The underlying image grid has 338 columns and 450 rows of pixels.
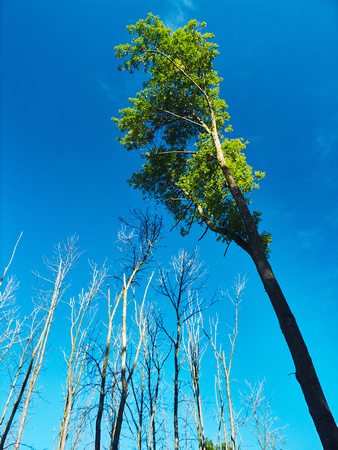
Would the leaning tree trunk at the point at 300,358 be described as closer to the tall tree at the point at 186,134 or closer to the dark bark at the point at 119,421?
the tall tree at the point at 186,134

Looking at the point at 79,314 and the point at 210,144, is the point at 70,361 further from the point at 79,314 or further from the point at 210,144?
the point at 210,144

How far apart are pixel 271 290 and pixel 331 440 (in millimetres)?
1916

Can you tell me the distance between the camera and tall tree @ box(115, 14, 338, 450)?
22.0 feet

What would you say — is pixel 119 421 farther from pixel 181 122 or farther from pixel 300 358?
pixel 181 122

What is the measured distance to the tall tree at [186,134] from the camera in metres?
6.71

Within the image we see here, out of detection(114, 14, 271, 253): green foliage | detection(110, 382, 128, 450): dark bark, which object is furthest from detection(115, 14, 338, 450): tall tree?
detection(110, 382, 128, 450): dark bark

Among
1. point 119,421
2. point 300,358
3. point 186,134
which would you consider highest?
point 186,134

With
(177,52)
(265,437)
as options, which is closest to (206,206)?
(177,52)

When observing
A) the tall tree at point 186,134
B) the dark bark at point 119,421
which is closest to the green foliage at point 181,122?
the tall tree at point 186,134

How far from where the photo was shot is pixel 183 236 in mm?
8508

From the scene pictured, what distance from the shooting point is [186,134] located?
9.38 meters

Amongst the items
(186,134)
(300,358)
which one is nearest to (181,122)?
(186,134)

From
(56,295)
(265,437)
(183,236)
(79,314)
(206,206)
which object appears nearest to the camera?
(206,206)

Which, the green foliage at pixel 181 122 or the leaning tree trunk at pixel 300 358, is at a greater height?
the green foliage at pixel 181 122
